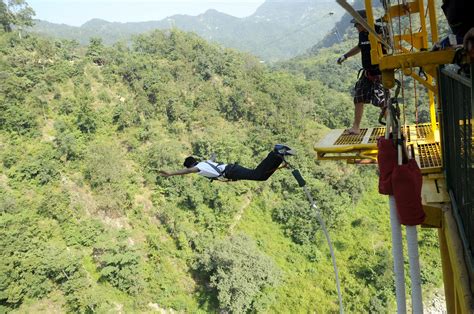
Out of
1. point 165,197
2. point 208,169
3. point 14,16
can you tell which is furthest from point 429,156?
point 14,16

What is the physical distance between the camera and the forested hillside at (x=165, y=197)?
14.2m

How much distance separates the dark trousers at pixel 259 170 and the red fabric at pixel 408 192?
2.06m

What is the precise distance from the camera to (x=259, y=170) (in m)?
3.88

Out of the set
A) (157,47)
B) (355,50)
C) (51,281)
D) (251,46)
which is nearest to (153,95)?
(157,47)

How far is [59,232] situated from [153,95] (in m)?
9.82

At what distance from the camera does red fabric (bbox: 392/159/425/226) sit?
1646 mm

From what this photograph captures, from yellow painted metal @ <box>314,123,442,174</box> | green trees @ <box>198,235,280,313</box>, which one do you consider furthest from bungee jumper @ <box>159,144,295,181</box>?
green trees @ <box>198,235,280,313</box>

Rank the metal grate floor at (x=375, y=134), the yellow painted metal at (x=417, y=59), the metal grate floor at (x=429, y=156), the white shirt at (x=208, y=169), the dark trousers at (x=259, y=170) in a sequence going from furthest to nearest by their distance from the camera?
the white shirt at (x=208, y=169)
the dark trousers at (x=259, y=170)
the metal grate floor at (x=375, y=134)
the metal grate floor at (x=429, y=156)
the yellow painted metal at (x=417, y=59)

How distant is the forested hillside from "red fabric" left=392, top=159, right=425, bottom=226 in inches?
509

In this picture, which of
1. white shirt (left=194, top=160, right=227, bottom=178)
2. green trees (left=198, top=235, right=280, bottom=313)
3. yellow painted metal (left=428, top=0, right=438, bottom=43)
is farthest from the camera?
green trees (left=198, top=235, right=280, bottom=313)

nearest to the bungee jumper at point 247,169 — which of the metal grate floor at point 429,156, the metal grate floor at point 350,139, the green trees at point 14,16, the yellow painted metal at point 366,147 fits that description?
the yellow painted metal at point 366,147

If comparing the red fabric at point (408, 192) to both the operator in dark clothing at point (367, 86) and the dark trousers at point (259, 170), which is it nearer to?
the dark trousers at point (259, 170)

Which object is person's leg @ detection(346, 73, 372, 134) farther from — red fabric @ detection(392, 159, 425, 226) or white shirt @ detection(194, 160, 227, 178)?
red fabric @ detection(392, 159, 425, 226)

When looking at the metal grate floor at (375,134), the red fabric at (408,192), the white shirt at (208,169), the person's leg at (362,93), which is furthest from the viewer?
the white shirt at (208,169)
